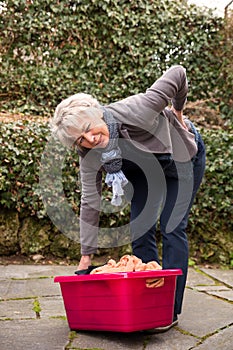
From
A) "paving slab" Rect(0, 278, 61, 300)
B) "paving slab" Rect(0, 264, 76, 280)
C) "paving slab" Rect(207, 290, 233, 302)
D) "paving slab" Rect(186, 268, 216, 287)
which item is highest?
"paving slab" Rect(207, 290, 233, 302)

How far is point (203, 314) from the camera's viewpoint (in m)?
2.64

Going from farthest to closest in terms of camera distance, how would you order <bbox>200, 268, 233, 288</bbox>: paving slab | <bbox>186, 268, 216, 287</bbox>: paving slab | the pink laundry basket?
<bbox>200, 268, 233, 288</bbox>: paving slab, <bbox>186, 268, 216, 287</bbox>: paving slab, the pink laundry basket

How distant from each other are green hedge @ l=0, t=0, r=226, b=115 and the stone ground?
8.93 ft

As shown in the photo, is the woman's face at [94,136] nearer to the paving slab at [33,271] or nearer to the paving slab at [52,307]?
the paving slab at [52,307]

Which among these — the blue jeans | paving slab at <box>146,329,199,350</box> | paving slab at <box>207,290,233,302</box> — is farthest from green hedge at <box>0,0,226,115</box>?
paving slab at <box>146,329,199,350</box>

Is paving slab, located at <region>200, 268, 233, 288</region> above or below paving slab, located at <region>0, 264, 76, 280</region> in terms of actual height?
above

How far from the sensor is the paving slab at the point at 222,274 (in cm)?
365

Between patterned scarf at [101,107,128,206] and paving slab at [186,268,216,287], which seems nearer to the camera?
patterned scarf at [101,107,128,206]

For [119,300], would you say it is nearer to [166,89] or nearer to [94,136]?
[94,136]

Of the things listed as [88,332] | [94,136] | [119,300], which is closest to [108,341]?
[88,332]

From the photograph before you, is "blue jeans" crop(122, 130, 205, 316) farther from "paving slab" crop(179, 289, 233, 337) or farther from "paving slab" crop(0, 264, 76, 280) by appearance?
"paving slab" crop(0, 264, 76, 280)

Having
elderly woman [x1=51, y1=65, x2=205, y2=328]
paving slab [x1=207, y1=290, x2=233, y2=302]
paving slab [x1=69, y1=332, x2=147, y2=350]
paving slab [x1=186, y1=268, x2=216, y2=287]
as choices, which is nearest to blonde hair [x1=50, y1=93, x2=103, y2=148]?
elderly woman [x1=51, y1=65, x2=205, y2=328]

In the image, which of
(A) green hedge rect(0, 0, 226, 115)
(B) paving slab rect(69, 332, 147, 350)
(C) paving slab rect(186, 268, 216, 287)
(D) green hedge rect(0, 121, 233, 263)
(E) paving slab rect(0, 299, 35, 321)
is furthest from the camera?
(A) green hedge rect(0, 0, 226, 115)

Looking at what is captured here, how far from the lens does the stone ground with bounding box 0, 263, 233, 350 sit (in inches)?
84.7
